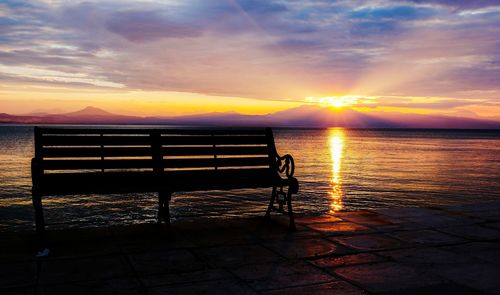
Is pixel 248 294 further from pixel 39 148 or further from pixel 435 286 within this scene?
pixel 39 148

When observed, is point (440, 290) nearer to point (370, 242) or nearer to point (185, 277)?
point (370, 242)

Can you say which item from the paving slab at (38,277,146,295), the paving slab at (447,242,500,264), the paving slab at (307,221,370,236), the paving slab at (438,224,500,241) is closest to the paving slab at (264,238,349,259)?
the paving slab at (307,221,370,236)

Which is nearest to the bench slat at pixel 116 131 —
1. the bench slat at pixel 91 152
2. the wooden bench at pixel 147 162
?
the wooden bench at pixel 147 162

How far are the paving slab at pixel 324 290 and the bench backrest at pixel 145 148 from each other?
234cm

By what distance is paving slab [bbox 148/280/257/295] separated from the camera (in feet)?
12.4

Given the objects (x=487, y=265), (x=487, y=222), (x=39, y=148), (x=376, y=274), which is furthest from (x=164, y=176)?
(x=487, y=222)

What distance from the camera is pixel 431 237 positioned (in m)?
5.79

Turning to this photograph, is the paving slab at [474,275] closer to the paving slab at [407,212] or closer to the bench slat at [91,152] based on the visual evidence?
the paving slab at [407,212]

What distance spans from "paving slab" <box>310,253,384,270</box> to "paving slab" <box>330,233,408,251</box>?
0.27 m

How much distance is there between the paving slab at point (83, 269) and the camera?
411cm

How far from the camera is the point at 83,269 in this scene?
4355 mm

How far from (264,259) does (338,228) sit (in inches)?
69.2

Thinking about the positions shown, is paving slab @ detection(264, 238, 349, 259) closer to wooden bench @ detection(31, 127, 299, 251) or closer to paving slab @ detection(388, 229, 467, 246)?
wooden bench @ detection(31, 127, 299, 251)

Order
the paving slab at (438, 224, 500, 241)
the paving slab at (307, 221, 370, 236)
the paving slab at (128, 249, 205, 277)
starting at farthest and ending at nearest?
1. the paving slab at (307, 221, 370, 236)
2. the paving slab at (438, 224, 500, 241)
3. the paving slab at (128, 249, 205, 277)
